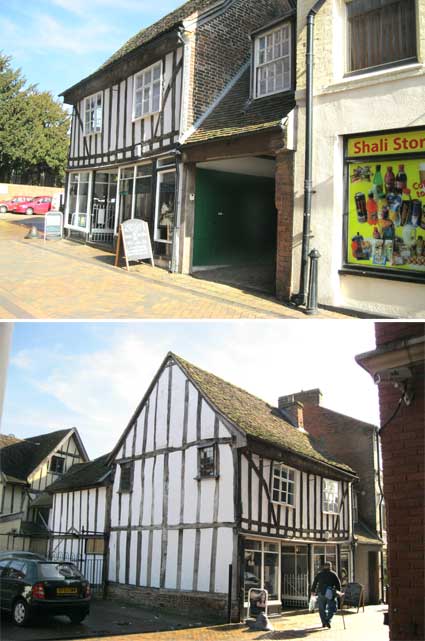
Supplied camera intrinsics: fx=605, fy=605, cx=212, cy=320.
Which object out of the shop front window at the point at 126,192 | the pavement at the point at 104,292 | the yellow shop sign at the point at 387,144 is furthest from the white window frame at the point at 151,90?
the yellow shop sign at the point at 387,144

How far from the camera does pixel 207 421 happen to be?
3074 mm

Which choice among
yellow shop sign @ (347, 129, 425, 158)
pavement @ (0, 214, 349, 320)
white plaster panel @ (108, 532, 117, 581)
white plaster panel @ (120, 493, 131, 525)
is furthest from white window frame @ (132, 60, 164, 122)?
white plaster panel @ (108, 532, 117, 581)

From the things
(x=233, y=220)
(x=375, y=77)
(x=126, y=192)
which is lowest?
(x=233, y=220)

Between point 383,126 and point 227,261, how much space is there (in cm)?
402

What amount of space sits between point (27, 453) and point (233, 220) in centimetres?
741

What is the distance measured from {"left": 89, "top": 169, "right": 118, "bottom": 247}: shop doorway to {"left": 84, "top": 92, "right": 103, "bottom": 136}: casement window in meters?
0.90

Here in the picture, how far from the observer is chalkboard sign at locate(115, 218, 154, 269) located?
9.26 meters

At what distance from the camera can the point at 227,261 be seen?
9.81m

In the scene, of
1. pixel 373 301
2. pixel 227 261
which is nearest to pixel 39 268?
pixel 227 261

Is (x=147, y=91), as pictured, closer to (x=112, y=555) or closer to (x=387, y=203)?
(x=387, y=203)

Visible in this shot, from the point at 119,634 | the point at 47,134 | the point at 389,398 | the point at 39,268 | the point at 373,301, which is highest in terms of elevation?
the point at 47,134

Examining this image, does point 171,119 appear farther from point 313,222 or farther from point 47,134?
point 47,134

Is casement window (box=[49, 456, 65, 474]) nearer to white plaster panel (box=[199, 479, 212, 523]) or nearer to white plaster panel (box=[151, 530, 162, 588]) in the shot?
white plaster panel (box=[151, 530, 162, 588])

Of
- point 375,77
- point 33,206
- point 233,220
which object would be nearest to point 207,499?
point 375,77
